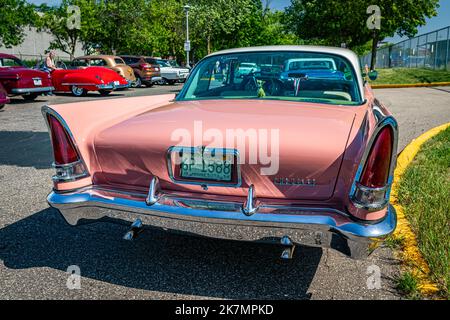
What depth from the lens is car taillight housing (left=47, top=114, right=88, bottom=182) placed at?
281cm

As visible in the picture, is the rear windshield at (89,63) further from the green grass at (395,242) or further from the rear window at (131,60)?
the green grass at (395,242)

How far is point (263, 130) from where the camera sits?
2.50 meters

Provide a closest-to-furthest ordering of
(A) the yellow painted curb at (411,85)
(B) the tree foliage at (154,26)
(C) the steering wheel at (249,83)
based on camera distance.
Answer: (C) the steering wheel at (249,83)
(A) the yellow painted curb at (411,85)
(B) the tree foliage at (154,26)

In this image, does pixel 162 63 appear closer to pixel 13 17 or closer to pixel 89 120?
pixel 13 17

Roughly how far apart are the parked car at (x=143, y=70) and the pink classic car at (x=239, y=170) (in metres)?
19.3

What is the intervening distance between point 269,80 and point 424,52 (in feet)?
91.9

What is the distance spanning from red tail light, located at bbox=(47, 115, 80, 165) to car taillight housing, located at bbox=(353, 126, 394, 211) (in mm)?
1809

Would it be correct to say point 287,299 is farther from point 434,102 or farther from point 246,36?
point 246,36

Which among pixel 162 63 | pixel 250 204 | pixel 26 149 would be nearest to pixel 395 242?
pixel 250 204

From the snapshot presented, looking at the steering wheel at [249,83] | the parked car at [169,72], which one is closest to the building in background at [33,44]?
the parked car at [169,72]

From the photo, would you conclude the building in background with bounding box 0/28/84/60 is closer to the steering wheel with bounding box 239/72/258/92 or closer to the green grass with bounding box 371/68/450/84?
the green grass with bounding box 371/68/450/84

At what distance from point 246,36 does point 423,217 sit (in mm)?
43349

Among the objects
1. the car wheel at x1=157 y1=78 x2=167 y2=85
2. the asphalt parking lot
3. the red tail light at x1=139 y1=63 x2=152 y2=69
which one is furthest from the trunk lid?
the car wheel at x1=157 y1=78 x2=167 y2=85

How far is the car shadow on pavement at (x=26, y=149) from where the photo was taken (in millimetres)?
6082
